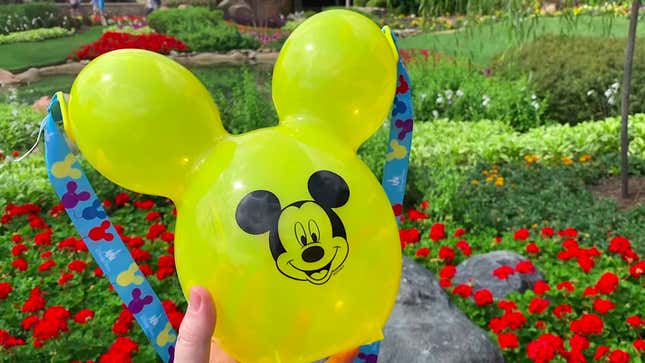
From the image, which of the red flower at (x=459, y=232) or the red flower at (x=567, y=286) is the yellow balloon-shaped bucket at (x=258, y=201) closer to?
the red flower at (x=567, y=286)

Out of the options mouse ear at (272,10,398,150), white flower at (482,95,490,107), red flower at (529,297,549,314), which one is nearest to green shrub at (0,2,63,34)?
white flower at (482,95,490,107)

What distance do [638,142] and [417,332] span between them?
4201 mm

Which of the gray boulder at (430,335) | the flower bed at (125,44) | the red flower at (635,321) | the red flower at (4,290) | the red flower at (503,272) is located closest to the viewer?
the gray boulder at (430,335)

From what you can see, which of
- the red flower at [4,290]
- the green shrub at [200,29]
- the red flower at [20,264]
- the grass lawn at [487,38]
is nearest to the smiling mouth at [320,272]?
the red flower at [4,290]

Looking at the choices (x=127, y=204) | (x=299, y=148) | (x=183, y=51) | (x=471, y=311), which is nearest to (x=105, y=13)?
(x=183, y=51)

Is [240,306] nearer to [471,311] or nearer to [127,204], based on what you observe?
[471,311]

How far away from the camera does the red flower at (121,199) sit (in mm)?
4469

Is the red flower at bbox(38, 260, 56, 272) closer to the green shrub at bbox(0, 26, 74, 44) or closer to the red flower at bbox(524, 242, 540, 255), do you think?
the red flower at bbox(524, 242, 540, 255)

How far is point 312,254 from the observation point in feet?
3.58

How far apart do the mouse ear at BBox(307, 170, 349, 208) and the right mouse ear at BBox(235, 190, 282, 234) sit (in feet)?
0.24

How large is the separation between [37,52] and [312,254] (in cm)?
1252

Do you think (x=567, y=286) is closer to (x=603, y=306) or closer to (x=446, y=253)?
(x=603, y=306)

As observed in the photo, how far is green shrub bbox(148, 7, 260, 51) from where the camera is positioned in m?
15.6

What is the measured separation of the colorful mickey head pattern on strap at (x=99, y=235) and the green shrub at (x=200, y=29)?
578 inches
